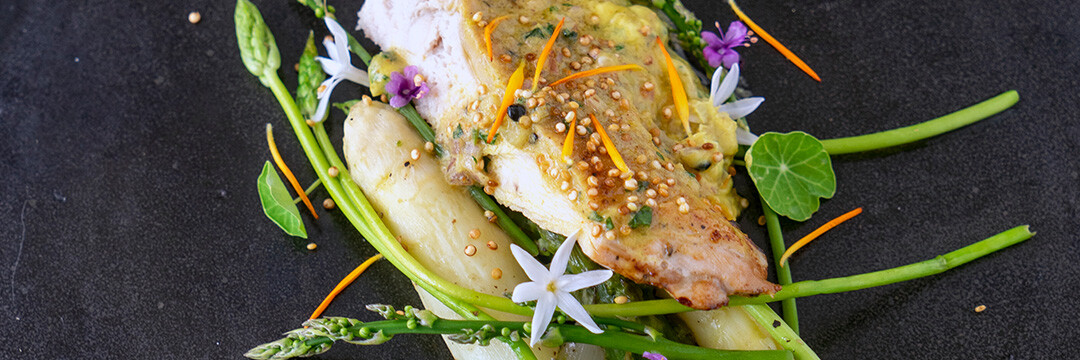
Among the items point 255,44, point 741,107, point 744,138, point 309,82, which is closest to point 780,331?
point 744,138

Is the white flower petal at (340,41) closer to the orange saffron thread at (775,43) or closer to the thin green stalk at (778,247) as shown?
the orange saffron thread at (775,43)

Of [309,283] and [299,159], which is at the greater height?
[299,159]

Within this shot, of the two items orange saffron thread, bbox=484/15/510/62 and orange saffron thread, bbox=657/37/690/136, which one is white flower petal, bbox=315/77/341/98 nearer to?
orange saffron thread, bbox=484/15/510/62

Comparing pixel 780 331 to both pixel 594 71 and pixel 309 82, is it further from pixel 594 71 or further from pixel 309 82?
pixel 309 82

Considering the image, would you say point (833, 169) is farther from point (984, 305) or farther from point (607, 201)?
point (607, 201)

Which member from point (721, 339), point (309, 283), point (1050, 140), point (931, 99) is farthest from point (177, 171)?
point (1050, 140)

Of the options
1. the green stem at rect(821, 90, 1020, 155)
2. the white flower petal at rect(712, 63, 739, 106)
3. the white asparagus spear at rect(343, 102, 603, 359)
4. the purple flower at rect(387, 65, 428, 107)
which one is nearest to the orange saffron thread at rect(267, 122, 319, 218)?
the white asparagus spear at rect(343, 102, 603, 359)

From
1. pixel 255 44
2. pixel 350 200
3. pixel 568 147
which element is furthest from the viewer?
pixel 255 44
